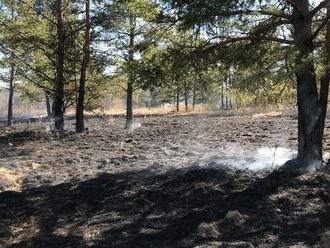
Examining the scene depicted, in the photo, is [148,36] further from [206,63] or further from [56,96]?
[56,96]

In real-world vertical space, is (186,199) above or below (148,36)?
below

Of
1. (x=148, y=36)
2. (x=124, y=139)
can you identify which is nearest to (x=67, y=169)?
(x=148, y=36)

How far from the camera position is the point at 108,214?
27.2 ft

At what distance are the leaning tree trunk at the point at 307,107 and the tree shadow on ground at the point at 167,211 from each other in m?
0.81

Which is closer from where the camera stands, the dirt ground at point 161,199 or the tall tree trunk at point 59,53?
the dirt ground at point 161,199

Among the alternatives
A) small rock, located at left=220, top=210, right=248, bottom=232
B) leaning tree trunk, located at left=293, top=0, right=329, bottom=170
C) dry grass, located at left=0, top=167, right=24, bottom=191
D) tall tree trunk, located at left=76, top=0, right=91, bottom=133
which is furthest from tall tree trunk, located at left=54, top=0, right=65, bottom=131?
small rock, located at left=220, top=210, right=248, bottom=232

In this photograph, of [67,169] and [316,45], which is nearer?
[316,45]

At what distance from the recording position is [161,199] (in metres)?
8.80

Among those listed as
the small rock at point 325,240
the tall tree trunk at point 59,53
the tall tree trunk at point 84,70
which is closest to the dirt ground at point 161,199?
the small rock at point 325,240

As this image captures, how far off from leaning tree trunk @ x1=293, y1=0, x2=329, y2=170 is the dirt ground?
58 cm

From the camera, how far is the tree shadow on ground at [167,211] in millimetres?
7110

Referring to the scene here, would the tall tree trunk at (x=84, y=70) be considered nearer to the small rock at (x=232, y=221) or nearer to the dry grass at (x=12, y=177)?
the dry grass at (x=12, y=177)

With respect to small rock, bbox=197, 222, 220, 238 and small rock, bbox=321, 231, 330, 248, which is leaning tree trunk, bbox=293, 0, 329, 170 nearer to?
small rock, bbox=321, 231, 330, 248

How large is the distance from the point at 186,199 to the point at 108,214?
4.15 ft
